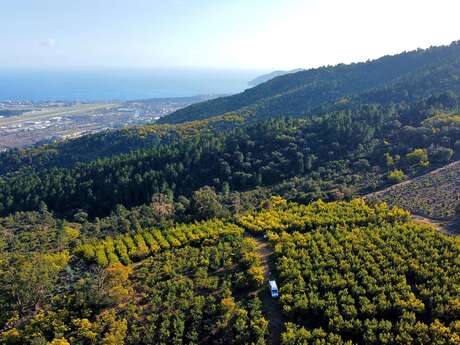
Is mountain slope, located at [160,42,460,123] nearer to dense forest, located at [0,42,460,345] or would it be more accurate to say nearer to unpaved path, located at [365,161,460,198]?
dense forest, located at [0,42,460,345]

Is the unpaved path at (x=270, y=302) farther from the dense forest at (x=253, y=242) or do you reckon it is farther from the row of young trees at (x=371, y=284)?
the row of young trees at (x=371, y=284)

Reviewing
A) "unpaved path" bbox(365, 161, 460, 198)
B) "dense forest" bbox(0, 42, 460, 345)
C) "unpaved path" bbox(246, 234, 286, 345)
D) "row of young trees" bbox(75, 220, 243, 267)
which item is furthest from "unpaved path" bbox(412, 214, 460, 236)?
"row of young trees" bbox(75, 220, 243, 267)

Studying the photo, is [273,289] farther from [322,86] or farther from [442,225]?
[322,86]

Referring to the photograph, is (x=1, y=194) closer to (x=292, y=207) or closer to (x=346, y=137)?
(x=292, y=207)

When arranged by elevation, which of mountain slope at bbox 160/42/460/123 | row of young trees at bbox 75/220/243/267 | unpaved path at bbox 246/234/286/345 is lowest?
unpaved path at bbox 246/234/286/345

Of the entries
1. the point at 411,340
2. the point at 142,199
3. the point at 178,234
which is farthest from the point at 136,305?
the point at 142,199

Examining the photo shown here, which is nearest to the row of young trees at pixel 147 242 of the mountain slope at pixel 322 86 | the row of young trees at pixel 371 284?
the row of young trees at pixel 371 284

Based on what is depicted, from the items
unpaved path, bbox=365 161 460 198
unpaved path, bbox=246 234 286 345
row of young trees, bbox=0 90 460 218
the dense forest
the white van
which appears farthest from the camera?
row of young trees, bbox=0 90 460 218
